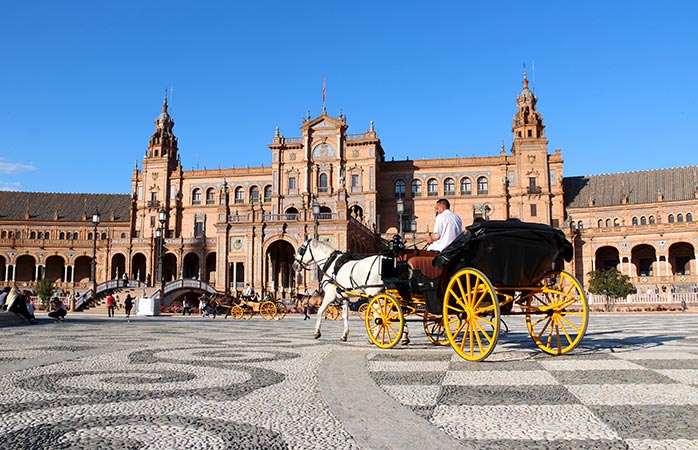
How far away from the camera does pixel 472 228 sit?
266 inches

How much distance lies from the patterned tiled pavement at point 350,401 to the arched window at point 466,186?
5598 centimetres

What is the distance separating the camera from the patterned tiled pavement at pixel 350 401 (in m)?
3.18

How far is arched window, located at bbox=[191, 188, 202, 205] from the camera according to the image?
6719 cm

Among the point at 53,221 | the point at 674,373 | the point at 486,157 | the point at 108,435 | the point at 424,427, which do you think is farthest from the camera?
the point at 53,221

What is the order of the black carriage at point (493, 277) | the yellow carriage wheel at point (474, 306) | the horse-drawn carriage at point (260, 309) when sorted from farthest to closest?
1. the horse-drawn carriage at point (260, 309)
2. the black carriage at point (493, 277)
3. the yellow carriage wheel at point (474, 306)

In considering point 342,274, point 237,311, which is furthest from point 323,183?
point 342,274

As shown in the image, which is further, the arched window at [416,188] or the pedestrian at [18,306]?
the arched window at [416,188]

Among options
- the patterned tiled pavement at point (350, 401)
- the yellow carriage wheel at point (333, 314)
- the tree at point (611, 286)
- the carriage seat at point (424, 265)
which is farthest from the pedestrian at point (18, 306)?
the tree at point (611, 286)

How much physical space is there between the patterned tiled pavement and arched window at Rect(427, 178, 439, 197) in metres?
55.5

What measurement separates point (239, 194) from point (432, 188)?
2294cm

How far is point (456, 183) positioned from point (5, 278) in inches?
2110

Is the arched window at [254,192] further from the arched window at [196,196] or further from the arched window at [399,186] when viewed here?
the arched window at [399,186]

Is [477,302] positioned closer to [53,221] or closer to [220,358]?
[220,358]

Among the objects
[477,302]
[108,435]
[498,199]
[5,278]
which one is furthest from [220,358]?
[5,278]
